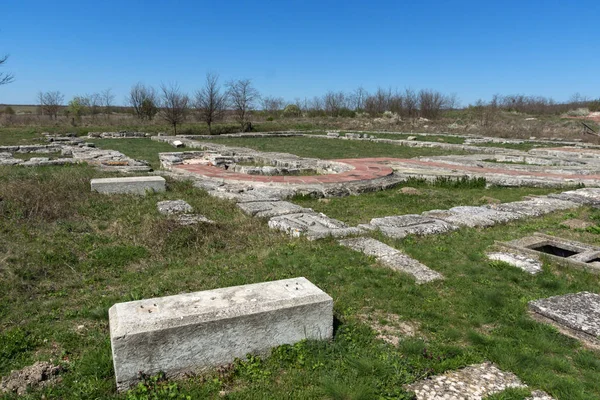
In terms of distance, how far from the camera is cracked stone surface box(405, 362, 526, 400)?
9.38 feet

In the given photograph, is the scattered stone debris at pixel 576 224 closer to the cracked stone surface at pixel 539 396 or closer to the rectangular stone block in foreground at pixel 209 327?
the cracked stone surface at pixel 539 396

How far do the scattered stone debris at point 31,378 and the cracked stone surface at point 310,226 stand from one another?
385 cm

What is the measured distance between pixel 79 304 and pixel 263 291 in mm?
2077

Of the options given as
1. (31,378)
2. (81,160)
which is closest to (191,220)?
(31,378)

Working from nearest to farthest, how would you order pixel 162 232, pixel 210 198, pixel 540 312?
pixel 540 312, pixel 162 232, pixel 210 198

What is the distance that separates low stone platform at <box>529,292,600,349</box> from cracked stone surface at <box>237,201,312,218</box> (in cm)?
448

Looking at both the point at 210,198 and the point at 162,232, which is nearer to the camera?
the point at 162,232

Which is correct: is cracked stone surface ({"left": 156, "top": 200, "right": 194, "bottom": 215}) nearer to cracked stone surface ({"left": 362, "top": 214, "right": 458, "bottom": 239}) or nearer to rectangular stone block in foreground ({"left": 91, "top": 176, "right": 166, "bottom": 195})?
rectangular stone block in foreground ({"left": 91, "top": 176, "right": 166, "bottom": 195})

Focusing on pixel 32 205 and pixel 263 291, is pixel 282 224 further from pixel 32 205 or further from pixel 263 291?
pixel 32 205

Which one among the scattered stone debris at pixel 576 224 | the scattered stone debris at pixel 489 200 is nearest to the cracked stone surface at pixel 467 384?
the scattered stone debris at pixel 576 224

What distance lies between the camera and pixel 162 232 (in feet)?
19.7

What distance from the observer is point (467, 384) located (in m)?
2.99

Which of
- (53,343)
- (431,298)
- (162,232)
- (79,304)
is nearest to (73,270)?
(79,304)

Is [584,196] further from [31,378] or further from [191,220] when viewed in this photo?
[31,378]
